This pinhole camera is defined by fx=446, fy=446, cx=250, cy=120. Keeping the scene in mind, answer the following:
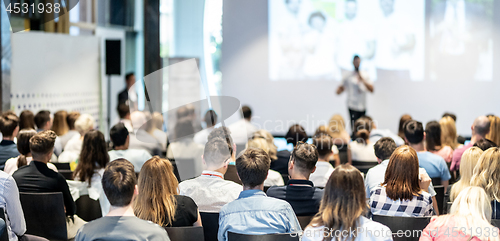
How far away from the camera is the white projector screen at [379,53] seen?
738 centimetres

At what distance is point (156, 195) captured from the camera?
2.14 meters

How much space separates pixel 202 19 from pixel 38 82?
11.4ft

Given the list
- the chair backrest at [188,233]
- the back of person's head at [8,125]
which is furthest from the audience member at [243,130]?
the chair backrest at [188,233]

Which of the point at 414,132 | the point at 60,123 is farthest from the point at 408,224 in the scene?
the point at 60,123

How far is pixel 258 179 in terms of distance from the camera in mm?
2197

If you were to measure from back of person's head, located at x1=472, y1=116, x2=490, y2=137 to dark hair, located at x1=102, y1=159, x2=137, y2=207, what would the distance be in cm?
336

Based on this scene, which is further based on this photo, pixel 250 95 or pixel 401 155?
pixel 250 95

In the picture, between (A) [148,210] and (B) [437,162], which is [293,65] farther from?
(A) [148,210]

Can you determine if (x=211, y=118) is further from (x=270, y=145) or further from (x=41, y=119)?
(x=41, y=119)

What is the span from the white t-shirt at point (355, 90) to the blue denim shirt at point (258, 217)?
548cm

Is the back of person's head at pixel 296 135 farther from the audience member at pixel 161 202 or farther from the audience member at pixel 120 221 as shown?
the audience member at pixel 120 221

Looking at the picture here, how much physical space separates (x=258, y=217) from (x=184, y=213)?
14.3 inches

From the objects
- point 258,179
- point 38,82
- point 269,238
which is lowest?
point 269,238

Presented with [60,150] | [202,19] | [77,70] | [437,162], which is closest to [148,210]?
[437,162]
